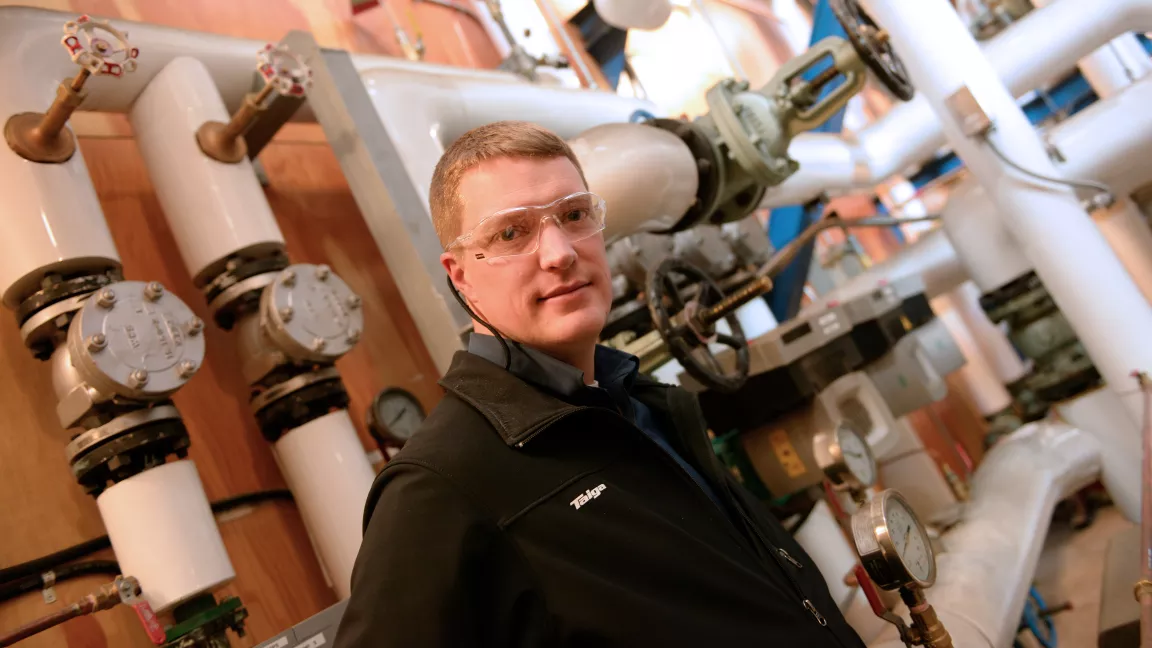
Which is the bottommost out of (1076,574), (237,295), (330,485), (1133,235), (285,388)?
(1076,574)

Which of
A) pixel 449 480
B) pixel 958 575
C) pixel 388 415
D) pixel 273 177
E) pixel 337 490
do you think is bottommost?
pixel 958 575

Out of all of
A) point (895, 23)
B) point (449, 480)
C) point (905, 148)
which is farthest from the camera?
point (905, 148)

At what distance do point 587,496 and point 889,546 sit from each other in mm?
574

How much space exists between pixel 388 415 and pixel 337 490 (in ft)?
0.90

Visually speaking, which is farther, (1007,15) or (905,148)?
(1007,15)

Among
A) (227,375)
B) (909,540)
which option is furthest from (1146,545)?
(227,375)


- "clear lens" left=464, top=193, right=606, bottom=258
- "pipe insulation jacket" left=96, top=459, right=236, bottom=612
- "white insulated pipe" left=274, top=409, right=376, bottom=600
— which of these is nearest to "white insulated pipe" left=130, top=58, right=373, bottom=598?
"white insulated pipe" left=274, top=409, right=376, bottom=600

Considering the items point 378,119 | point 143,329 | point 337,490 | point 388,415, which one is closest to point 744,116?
point 378,119

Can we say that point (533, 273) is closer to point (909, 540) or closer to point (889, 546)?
point (889, 546)

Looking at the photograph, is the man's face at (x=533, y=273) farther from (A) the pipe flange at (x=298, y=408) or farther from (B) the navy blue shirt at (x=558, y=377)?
(A) the pipe flange at (x=298, y=408)

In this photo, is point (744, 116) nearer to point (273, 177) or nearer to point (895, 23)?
point (895, 23)

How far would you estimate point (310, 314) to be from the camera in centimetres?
142

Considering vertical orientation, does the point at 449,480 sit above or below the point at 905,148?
below

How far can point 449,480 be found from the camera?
0.66 meters
